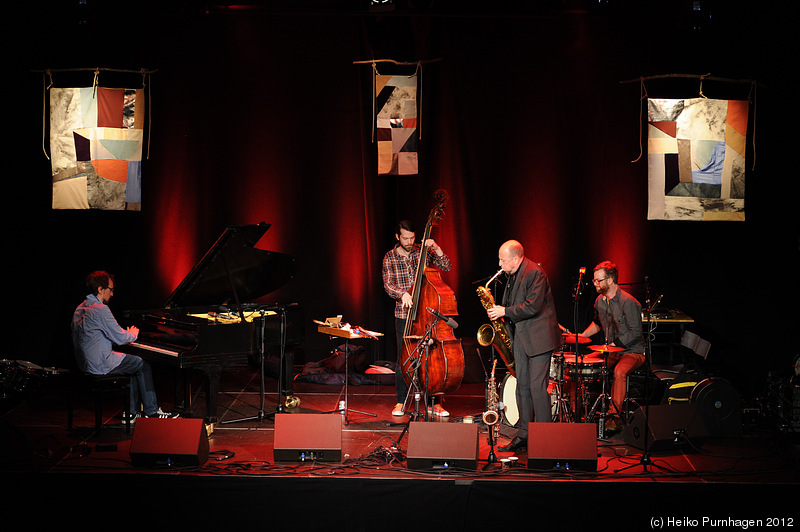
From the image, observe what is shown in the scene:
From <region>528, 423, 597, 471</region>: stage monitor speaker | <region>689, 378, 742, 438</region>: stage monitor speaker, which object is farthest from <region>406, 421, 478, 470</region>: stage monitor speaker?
<region>689, 378, 742, 438</region>: stage monitor speaker

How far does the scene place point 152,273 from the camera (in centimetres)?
888

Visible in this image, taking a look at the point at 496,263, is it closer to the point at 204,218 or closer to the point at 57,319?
the point at 204,218

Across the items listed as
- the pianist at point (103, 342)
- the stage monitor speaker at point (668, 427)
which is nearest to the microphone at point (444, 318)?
the stage monitor speaker at point (668, 427)

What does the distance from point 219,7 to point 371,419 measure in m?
4.81

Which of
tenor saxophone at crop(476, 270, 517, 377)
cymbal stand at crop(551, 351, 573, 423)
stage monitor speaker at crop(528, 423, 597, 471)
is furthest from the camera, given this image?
tenor saxophone at crop(476, 270, 517, 377)

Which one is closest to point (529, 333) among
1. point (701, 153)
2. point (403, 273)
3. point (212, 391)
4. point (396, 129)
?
point (403, 273)

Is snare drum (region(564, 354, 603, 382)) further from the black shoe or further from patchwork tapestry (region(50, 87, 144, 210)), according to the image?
patchwork tapestry (region(50, 87, 144, 210))

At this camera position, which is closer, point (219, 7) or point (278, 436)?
point (278, 436)

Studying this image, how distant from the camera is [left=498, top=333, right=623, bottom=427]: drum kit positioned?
6.16 metres

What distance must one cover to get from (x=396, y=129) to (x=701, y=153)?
3386 mm

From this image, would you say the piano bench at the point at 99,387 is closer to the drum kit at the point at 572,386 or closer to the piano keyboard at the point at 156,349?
the piano keyboard at the point at 156,349

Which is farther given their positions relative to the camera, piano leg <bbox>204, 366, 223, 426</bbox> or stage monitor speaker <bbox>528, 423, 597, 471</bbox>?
piano leg <bbox>204, 366, 223, 426</bbox>

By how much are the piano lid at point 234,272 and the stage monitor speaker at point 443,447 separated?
7.10 ft

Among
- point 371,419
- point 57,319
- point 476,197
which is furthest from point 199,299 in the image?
point 476,197
